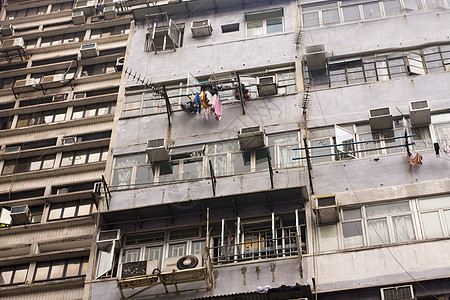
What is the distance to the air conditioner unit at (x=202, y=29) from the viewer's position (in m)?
Result: 27.2

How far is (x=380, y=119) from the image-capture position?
2156cm

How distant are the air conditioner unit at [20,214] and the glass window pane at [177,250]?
25.7ft

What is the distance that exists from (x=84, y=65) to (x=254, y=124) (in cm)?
1241

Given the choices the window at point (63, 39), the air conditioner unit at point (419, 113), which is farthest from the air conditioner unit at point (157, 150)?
the window at point (63, 39)

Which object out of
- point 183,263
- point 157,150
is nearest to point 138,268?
point 183,263

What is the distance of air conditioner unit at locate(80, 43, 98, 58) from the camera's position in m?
31.2

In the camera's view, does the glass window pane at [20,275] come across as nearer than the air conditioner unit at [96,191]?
No

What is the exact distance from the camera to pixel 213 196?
21.0 m

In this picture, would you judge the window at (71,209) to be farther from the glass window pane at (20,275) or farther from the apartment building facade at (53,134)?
the glass window pane at (20,275)

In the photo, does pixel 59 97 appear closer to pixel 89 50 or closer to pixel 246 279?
pixel 89 50

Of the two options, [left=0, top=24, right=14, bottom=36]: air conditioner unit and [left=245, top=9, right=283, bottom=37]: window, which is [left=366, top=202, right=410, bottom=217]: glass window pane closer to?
[left=245, top=9, right=283, bottom=37]: window

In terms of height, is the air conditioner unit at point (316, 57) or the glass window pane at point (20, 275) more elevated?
the air conditioner unit at point (316, 57)

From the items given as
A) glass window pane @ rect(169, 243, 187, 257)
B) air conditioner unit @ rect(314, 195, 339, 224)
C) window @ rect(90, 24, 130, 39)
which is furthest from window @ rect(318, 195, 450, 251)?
window @ rect(90, 24, 130, 39)

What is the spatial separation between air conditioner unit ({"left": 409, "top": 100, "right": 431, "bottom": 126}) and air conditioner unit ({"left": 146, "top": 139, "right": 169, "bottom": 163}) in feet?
29.4
